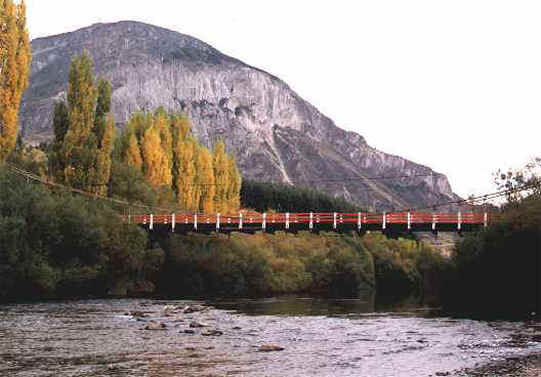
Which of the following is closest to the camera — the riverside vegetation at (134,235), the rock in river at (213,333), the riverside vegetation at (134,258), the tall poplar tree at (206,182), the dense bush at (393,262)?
the rock in river at (213,333)

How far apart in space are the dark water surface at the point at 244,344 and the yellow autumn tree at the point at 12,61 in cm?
1801

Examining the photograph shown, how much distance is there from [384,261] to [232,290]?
1617 inches

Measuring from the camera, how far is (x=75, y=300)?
4475 cm

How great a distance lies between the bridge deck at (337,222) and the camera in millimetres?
49719

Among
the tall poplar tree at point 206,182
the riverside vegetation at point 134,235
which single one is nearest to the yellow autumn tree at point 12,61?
the riverside vegetation at point 134,235

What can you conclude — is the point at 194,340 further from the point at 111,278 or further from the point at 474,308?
the point at 111,278

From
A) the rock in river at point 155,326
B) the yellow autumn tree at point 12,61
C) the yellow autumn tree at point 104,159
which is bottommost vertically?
the rock in river at point 155,326

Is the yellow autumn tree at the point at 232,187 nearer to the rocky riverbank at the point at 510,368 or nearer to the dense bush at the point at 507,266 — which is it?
the dense bush at the point at 507,266

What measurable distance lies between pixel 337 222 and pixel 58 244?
20.1 meters

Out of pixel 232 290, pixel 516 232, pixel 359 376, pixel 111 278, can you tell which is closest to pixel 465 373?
pixel 359 376

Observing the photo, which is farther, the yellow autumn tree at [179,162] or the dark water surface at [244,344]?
the yellow autumn tree at [179,162]

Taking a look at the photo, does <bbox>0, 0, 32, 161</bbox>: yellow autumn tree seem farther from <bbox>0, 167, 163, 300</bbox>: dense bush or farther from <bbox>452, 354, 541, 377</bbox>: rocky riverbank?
<bbox>452, 354, 541, 377</bbox>: rocky riverbank

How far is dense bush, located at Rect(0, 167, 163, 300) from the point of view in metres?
41.8

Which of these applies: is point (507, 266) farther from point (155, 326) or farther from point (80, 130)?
point (80, 130)
